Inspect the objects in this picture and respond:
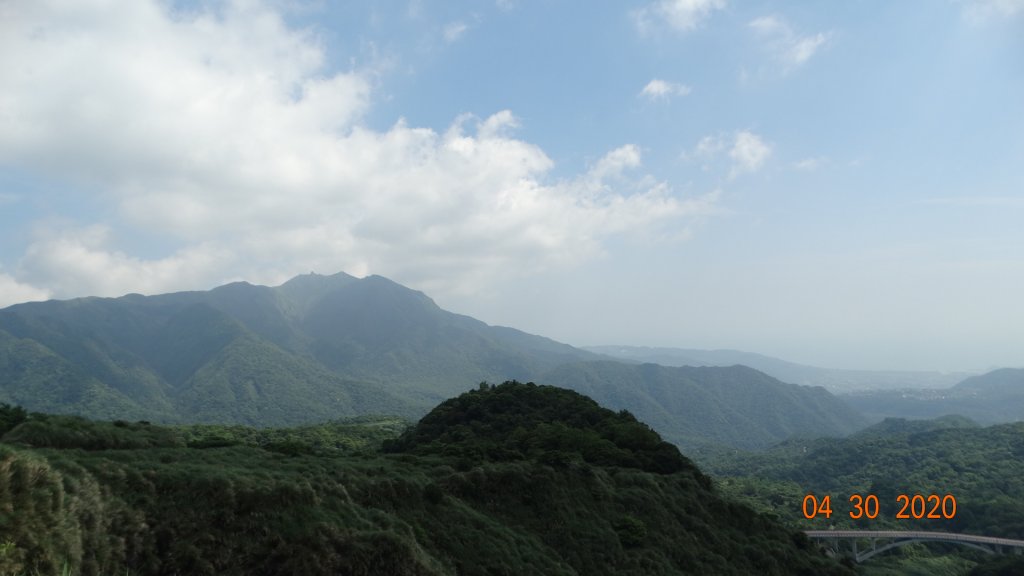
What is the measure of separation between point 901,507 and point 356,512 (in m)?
129

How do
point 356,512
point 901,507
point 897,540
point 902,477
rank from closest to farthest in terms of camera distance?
point 356,512 < point 897,540 < point 901,507 < point 902,477

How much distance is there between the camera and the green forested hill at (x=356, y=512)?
17.9 m

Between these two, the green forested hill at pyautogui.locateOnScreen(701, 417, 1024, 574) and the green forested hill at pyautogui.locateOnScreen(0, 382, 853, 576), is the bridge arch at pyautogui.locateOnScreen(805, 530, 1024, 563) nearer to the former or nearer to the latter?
the green forested hill at pyautogui.locateOnScreen(701, 417, 1024, 574)

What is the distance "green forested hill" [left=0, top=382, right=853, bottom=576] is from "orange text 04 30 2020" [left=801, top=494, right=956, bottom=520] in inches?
2862

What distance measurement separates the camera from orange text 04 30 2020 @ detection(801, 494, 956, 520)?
10556 centimetres

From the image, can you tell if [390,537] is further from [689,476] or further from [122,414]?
[122,414]

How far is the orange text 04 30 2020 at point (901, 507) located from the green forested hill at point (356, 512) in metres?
72.7

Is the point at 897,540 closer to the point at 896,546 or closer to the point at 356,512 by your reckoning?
the point at 896,546

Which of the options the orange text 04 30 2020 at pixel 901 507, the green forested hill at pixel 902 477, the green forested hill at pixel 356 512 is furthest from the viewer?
the orange text 04 30 2020 at pixel 901 507

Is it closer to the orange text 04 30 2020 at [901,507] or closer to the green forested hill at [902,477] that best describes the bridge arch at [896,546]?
the green forested hill at [902,477]

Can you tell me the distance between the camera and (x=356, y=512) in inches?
981

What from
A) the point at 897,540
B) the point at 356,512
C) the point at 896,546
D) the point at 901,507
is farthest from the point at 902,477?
the point at 356,512

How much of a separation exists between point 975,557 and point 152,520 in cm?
11342

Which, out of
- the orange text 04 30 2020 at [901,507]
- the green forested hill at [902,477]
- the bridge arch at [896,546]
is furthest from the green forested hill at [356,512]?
the orange text 04 30 2020 at [901,507]
